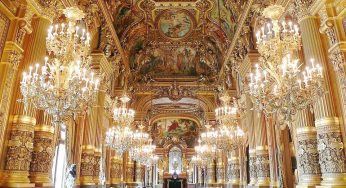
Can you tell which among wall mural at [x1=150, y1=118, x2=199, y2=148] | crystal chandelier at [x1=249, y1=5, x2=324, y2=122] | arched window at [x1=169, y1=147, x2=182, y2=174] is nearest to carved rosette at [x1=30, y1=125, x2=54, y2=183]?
crystal chandelier at [x1=249, y1=5, x2=324, y2=122]

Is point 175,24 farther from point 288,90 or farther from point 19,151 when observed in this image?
point 19,151

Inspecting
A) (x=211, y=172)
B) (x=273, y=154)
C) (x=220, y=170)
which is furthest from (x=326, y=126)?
(x=211, y=172)

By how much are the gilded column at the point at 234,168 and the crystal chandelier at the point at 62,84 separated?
10.9 metres

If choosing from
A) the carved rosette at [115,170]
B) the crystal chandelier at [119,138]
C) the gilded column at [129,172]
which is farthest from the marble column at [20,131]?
the gilded column at [129,172]

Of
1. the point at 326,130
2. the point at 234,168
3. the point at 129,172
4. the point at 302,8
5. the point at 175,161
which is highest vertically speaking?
the point at 302,8

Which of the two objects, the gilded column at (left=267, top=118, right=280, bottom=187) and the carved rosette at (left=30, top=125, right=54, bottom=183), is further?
the gilded column at (left=267, top=118, right=280, bottom=187)

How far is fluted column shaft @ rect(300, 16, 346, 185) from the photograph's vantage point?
5.87 meters

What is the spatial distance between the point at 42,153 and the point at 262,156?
7.47m

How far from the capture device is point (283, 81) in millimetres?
5660

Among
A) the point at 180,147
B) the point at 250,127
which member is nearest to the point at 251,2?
the point at 250,127

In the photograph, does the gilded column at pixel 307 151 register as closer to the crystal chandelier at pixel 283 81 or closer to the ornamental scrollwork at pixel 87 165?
the crystal chandelier at pixel 283 81

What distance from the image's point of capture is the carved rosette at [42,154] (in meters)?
6.69

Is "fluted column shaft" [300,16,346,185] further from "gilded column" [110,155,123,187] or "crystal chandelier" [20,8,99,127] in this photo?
"gilded column" [110,155,123,187]

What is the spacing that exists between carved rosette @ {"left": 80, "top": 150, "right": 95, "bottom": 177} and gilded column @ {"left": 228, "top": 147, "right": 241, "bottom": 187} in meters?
7.79
